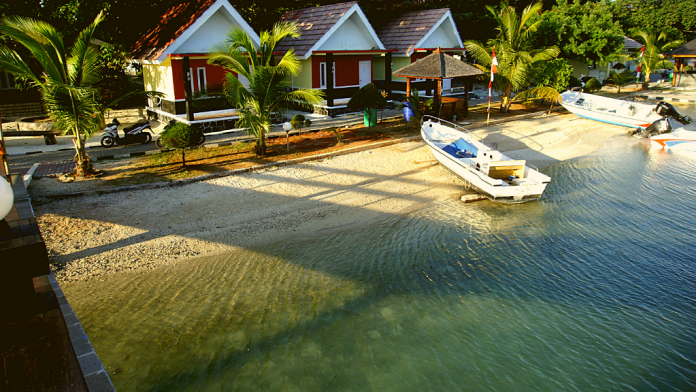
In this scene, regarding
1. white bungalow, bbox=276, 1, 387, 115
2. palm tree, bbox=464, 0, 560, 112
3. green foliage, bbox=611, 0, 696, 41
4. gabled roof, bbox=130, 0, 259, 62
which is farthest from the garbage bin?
green foliage, bbox=611, 0, 696, 41

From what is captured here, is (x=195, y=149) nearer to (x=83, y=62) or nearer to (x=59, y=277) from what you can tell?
(x=83, y=62)

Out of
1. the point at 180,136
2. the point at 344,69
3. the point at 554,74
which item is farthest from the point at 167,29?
the point at 554,74

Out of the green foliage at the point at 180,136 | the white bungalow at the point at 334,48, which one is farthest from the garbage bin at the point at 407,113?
the green foliage at the point at 180,136

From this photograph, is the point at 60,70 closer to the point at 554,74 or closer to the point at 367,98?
the point at 367,98

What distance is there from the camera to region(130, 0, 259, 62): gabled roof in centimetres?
1691

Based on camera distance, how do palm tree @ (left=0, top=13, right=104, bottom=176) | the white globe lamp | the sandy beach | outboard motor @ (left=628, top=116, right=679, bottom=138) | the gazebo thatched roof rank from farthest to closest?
1. outboard motor @ (left=628, top=116, right=679, bottom=138)
2. the gazebo thatched roof
3. palm tree @ (left=0, top=13, right=104, bottom=176)
4. the sandy beach
5. the white globe lamp

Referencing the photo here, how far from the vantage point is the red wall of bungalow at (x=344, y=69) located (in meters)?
22.0

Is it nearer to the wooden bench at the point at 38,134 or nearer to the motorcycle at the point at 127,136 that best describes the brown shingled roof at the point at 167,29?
the motorcycle at the point at 127,136

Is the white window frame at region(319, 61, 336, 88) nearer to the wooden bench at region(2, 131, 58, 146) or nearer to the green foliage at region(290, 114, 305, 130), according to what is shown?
the green foliage at region(290, 114, 305, 130)

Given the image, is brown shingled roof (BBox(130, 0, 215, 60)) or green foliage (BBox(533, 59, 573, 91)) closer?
brown shingled roof (BBox(130, 0, 215, 60))

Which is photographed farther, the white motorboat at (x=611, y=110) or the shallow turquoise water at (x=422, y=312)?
the white motorboat at (x=611, y=110)

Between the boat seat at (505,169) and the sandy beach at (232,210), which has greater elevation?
the boat seat at (505,169)

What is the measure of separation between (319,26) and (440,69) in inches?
273

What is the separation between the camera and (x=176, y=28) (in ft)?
59.8
